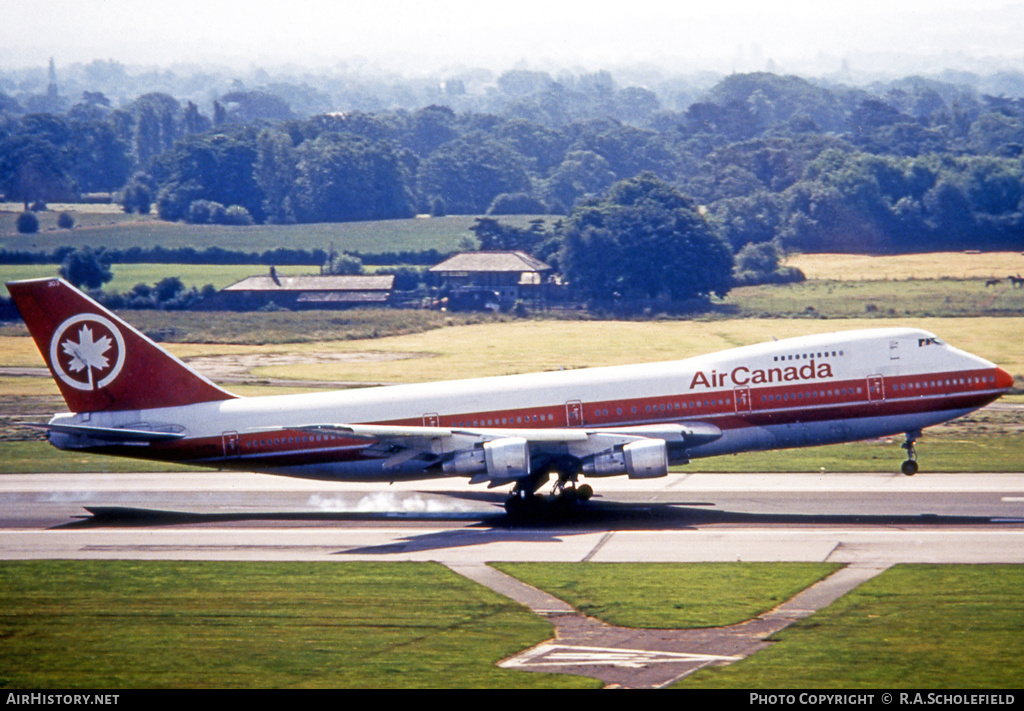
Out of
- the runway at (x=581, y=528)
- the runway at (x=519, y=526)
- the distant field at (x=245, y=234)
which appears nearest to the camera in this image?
the runway at (x=581, y=528)

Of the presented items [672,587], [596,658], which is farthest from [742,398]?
[596,658]

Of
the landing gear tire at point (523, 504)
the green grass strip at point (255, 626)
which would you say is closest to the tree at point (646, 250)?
the landing gear tire at point (523, 504)

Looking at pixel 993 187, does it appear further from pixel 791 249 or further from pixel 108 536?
pixel 108 536

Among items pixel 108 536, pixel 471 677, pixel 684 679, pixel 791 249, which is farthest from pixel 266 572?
pixel 791 249

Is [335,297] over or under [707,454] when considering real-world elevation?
over

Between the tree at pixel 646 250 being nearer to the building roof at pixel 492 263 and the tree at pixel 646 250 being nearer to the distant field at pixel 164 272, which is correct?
the building roof at pixel 492 263

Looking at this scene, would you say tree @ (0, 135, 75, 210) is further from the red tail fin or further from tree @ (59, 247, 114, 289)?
the red tail fin
